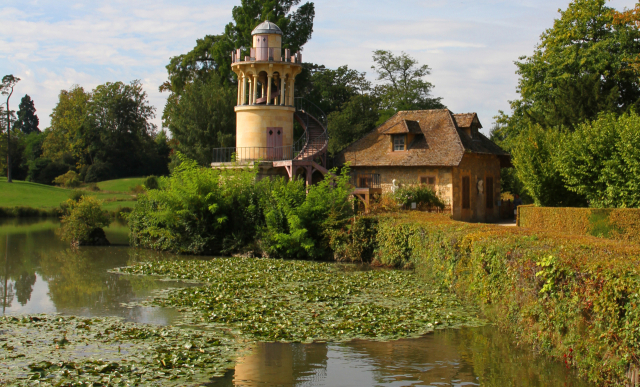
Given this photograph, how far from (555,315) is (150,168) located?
246 ft

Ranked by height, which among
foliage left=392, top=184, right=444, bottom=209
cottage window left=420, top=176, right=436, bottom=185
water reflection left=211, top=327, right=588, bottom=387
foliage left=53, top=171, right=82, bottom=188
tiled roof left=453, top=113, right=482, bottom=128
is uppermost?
tiled roof left=453, top=113, right=482, bottom=128

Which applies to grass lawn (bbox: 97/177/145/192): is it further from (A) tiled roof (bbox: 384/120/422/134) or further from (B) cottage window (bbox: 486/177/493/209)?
(B) cottage window (bbox: 486/177/493/209)

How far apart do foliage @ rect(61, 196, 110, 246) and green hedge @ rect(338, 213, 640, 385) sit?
20.8 meters

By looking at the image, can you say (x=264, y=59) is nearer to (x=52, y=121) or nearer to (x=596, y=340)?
(x=596, y=340)

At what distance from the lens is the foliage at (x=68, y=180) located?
70750 millimetres

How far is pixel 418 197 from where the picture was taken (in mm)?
31781

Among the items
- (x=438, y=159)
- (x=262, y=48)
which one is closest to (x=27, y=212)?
(x=262, y=48)

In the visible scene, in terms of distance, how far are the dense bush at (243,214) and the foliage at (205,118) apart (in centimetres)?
1916

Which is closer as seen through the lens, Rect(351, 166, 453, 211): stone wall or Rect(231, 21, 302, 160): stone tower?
Rect(351, 166, 453, 211): stone wall

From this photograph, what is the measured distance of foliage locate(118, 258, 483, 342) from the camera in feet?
42.2

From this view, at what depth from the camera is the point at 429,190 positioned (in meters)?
32.5

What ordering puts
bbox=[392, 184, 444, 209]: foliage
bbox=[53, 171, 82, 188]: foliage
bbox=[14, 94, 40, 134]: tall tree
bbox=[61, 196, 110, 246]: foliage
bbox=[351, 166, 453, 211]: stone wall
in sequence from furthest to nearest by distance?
bbox=[14, 94, 40, 134]: tall tree → bbox=[53, 171, 82, 188]: foliage → bbox=[351, 166, 453, 211]: stone wall → bbox=[61, 196, 110, 246]: foliage → bbox=[392, 184, 444, 209]: foliage

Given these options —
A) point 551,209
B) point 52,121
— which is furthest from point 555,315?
point 52,121

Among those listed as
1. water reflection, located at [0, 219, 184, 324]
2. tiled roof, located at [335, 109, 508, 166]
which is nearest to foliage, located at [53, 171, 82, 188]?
water reflection, located at [0, 219, 184, 324]
